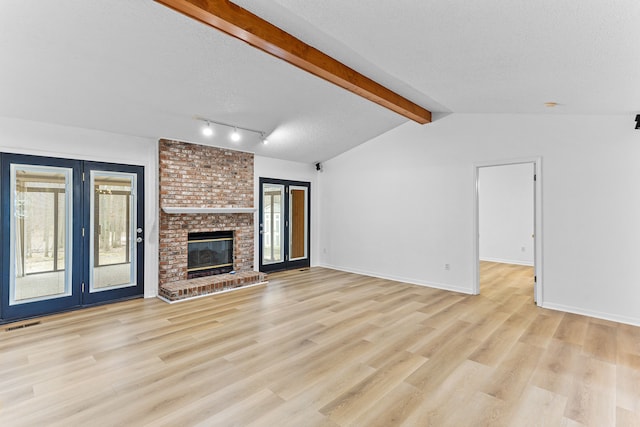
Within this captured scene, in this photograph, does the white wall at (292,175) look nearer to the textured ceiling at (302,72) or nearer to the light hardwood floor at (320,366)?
the textured ceiling at (302,72)

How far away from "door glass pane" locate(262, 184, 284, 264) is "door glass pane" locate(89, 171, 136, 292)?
2.57 metres

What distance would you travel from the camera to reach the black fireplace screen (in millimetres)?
5754

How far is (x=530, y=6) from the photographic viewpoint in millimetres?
1990

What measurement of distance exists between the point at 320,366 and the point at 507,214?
7.29 metres

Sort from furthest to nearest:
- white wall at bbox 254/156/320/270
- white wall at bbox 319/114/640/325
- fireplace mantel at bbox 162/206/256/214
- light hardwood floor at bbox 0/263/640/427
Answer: white wall at bbox 254/156/320/270
fireplace mantel at bbox 162/206/256/214
white wall at bbox 319/114/640/325
light hardwood floor at bbox 0/263/640/427

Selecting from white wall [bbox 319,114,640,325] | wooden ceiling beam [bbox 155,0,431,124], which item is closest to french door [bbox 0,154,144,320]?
wooden ceiling beam [bbox 155,0,431,124]

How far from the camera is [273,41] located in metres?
2.83

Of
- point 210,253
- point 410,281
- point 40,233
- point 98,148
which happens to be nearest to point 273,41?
point 98,148

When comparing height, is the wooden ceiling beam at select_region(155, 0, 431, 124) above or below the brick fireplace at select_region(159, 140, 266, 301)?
above

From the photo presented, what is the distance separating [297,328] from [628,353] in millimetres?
3368

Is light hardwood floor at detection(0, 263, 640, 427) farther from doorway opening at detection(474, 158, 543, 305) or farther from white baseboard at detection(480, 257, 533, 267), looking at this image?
white baseboard at detection(480, 257, 533, 267)

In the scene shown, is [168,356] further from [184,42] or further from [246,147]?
[246,147]

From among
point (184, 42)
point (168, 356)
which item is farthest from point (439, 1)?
point (168, 356)

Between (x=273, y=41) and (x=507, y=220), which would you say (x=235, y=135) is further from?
(x=507, y=220)
